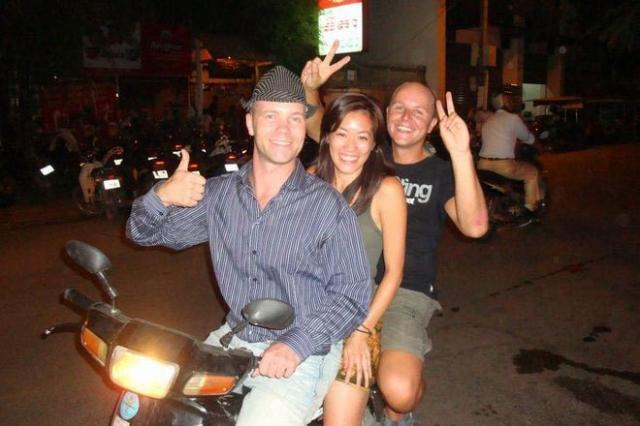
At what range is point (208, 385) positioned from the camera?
1.88 metres

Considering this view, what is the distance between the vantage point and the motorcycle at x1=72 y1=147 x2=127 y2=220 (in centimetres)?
973

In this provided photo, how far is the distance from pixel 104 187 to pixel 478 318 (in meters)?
6.78

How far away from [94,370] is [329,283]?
9.56 ft

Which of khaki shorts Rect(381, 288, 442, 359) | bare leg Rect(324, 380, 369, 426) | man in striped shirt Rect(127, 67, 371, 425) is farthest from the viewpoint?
khaki shorts Rect(381, 288, 442, 359)

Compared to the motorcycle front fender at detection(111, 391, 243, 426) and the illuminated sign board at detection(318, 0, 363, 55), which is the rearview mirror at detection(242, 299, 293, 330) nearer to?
the motorcycle front fender at detection(111, 391, 243, 426)

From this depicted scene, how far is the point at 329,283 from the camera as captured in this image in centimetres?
231

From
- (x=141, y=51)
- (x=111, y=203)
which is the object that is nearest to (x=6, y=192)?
(x=111, y=203)

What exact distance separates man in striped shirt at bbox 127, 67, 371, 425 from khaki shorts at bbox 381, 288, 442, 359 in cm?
43

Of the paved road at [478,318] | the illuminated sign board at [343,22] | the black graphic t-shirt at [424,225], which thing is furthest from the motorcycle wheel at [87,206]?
the illuminated sign board at [343,22]

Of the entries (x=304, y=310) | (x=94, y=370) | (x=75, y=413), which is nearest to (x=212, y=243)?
(x=304, y=310)

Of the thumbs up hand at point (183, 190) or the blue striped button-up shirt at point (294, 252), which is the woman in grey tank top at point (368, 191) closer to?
the blue striped button-up shirt at point (294, 252)

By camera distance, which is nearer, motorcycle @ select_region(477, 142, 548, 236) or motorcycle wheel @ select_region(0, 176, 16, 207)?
motorcycle @ select_region(477, 142, 548, 236)

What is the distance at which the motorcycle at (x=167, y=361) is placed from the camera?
5.93 ft

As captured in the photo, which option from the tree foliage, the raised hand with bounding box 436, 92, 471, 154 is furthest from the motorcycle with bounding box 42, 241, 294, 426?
the tree foliage
